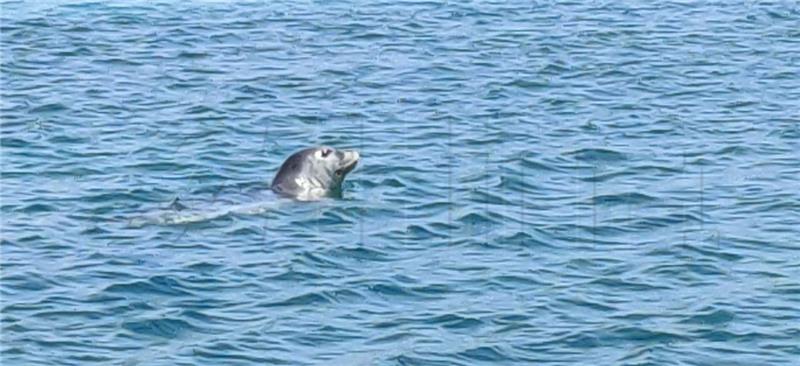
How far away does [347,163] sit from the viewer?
24297 mm

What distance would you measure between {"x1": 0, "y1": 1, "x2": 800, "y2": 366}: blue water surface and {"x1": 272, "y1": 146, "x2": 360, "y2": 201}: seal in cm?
32

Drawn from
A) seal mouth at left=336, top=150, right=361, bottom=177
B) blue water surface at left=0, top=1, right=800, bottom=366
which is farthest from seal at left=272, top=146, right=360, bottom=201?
blue water surface at left=0, top=1, right=800, bottom=366

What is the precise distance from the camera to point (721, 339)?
1845 centimetres

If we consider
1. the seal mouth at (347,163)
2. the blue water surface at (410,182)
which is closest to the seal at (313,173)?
the seal mouth at (347,163)

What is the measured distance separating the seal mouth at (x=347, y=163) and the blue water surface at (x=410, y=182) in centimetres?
27

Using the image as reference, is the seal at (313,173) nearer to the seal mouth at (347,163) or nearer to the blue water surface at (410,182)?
the seal mouth at (347,163)

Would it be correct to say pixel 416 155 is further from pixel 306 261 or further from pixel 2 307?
pixel 2 307

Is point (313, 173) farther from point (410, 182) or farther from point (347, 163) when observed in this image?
point (410, 182)

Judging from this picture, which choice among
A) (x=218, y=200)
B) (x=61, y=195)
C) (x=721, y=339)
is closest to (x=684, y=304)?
(x=721, y=339)

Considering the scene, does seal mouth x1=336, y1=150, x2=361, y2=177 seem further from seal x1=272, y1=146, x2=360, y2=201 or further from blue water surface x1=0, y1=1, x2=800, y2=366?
blue water surface x1=0, y1=1, x2=800, y2=366

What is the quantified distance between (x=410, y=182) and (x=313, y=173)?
119cm

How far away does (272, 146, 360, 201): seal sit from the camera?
23906mm

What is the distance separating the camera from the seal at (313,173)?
78.4ft

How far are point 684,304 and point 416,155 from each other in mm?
6907
